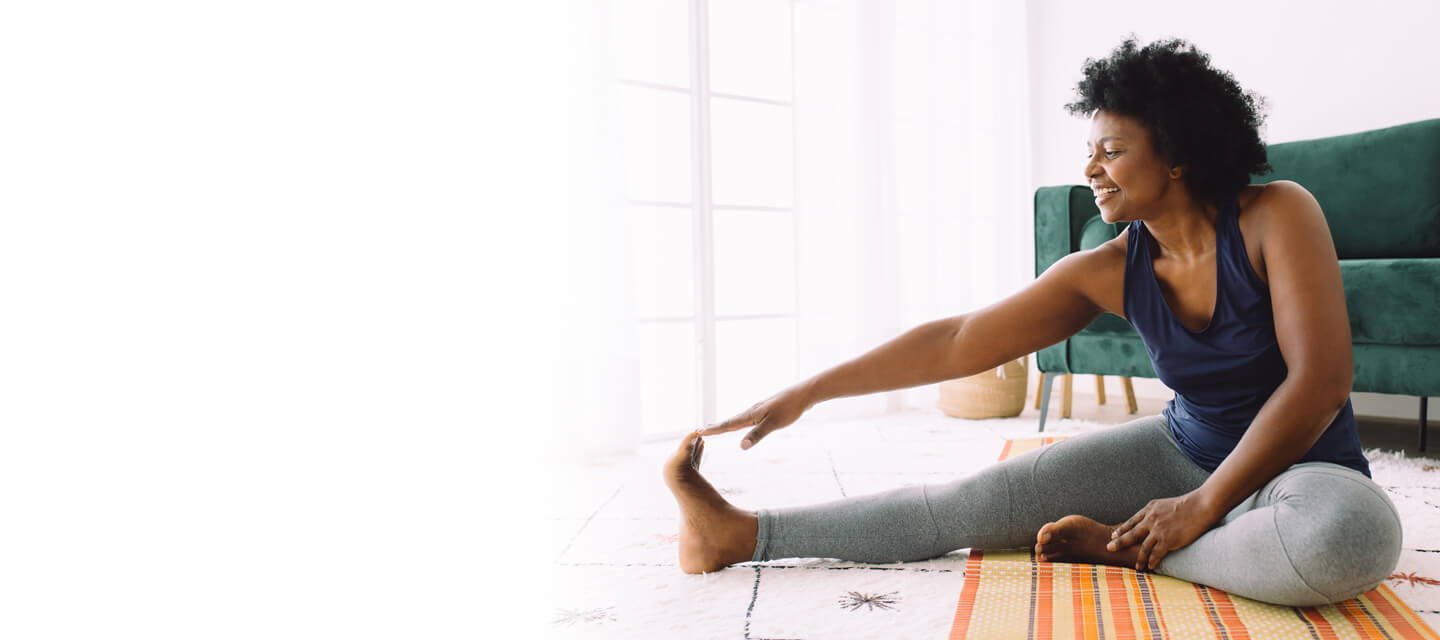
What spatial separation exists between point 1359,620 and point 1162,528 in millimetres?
230

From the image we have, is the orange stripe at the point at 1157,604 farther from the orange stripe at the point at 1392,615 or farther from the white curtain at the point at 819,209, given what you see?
the white curtain at the point at 819,209

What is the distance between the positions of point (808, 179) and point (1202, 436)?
209cm

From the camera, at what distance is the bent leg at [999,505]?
1314 mm

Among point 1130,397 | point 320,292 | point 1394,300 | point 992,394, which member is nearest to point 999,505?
point 1394,300

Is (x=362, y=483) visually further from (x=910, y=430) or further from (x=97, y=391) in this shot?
(x=910, y=430)

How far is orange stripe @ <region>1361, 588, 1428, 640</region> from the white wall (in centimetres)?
243

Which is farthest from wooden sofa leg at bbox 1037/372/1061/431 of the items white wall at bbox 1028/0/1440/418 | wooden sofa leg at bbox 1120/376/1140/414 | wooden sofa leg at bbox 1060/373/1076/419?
white wall at bbox 1028/0/1440/418

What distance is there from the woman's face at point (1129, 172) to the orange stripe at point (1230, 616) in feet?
1.64

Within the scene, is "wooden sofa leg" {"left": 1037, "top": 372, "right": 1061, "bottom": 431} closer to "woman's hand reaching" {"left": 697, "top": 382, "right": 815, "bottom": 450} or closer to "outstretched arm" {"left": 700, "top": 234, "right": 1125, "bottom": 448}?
"outstretched arm" {"left": 700, "top": 234, "right": 1125, "bottom": 448}

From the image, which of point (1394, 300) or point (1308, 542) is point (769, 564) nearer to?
point (1308, 542)

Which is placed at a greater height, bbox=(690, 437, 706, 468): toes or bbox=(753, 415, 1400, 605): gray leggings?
bbox=(690, 437, 706, 468): toes

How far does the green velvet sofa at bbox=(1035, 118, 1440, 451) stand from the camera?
2.31 metres

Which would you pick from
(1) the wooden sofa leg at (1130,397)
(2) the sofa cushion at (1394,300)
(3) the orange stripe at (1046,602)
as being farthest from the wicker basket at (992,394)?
(3) the orange stripe at (1046,602)

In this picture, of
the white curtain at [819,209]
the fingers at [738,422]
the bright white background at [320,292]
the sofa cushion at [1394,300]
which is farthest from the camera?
the white curtain at [819,209]
